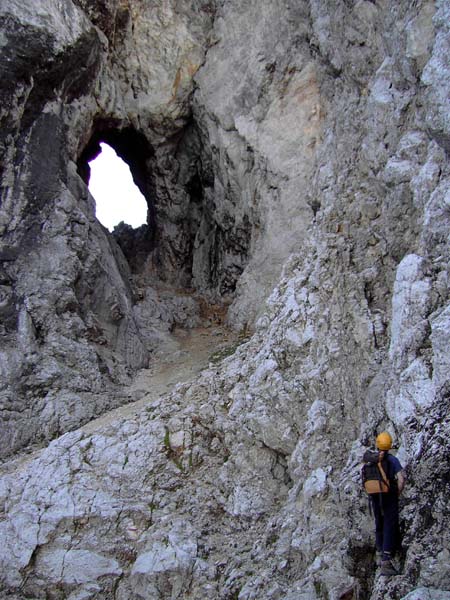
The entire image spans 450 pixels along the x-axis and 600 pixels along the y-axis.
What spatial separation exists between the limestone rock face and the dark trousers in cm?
15

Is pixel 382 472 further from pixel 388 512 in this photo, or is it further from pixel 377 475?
pixel 388 512

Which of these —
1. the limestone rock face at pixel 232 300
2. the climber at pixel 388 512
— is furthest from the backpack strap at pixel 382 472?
the limestone rock face at pixel 232 300

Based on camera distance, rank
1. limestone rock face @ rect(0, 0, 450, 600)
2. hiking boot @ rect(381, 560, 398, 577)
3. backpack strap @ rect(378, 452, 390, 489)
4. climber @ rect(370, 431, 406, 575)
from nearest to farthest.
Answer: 1. hiking boot @ rect(381, 560, 398, 577)
2. climber @ rect(370, 431, 406, 575)
3. backpack strap @ rect(378, 452, 390, 489)
4. limestone rock face @ rect(0, 0, 450, 600)

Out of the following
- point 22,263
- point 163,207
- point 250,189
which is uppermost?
point 163,207

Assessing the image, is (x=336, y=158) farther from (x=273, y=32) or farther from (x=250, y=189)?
(x=273, y=32)

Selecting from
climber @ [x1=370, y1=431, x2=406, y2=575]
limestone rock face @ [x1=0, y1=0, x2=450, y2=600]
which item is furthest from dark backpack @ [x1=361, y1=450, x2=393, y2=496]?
limestone rock face @ [x1=0, y1=0, x2=450, y2=600]

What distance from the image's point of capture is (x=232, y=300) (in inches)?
802

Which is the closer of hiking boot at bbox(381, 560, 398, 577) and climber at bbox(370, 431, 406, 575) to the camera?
hiking boot at bbox(381, 560, 398, 577)

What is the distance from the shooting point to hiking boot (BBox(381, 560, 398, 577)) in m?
7.26

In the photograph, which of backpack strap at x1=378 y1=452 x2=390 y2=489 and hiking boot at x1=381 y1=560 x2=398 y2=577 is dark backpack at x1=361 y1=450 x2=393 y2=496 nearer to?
backpack strap at x1=378 y1=452 x2=390 y2=489

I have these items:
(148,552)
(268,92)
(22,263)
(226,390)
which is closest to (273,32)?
(268,92)

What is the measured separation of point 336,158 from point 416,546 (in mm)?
10721

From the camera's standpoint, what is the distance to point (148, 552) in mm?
10875

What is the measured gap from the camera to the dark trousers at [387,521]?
7.43 meters
